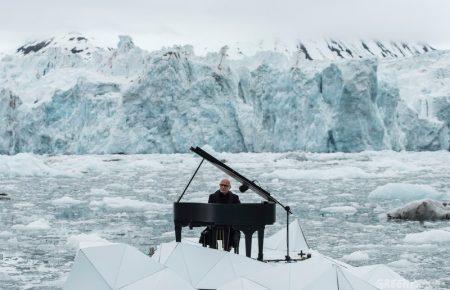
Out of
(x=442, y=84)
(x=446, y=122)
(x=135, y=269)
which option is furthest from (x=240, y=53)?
(x=135, y=269)

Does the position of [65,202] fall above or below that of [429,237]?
below

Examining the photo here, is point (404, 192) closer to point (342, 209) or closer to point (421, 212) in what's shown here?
point (342, 209)

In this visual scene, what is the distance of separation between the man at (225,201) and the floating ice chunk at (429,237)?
663cm

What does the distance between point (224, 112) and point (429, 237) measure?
48931 mm

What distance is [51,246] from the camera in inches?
548

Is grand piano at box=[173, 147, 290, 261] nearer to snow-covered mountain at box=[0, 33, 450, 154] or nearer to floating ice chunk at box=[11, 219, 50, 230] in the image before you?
floating ice chunk at box=[11, 219, 50, 230]

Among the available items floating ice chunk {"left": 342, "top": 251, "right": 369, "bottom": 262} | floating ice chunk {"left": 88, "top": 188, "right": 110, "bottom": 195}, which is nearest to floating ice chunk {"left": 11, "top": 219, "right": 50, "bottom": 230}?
floating ice chunk {"left": 342, "top": 251, "right": 369, "bottom": 262}

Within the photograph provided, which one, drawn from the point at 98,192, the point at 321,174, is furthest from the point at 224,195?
the point at 321,174

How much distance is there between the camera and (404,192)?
25797 mm

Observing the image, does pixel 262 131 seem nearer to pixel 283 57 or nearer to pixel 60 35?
pixel 283 57

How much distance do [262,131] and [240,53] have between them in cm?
11246

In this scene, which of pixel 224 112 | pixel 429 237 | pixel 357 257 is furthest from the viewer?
pixel 224 112

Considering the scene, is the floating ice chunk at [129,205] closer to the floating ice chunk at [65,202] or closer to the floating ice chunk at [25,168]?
the floating ice chunk at [65,202]

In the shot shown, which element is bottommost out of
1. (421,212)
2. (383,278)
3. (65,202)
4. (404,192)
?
(404,192)
